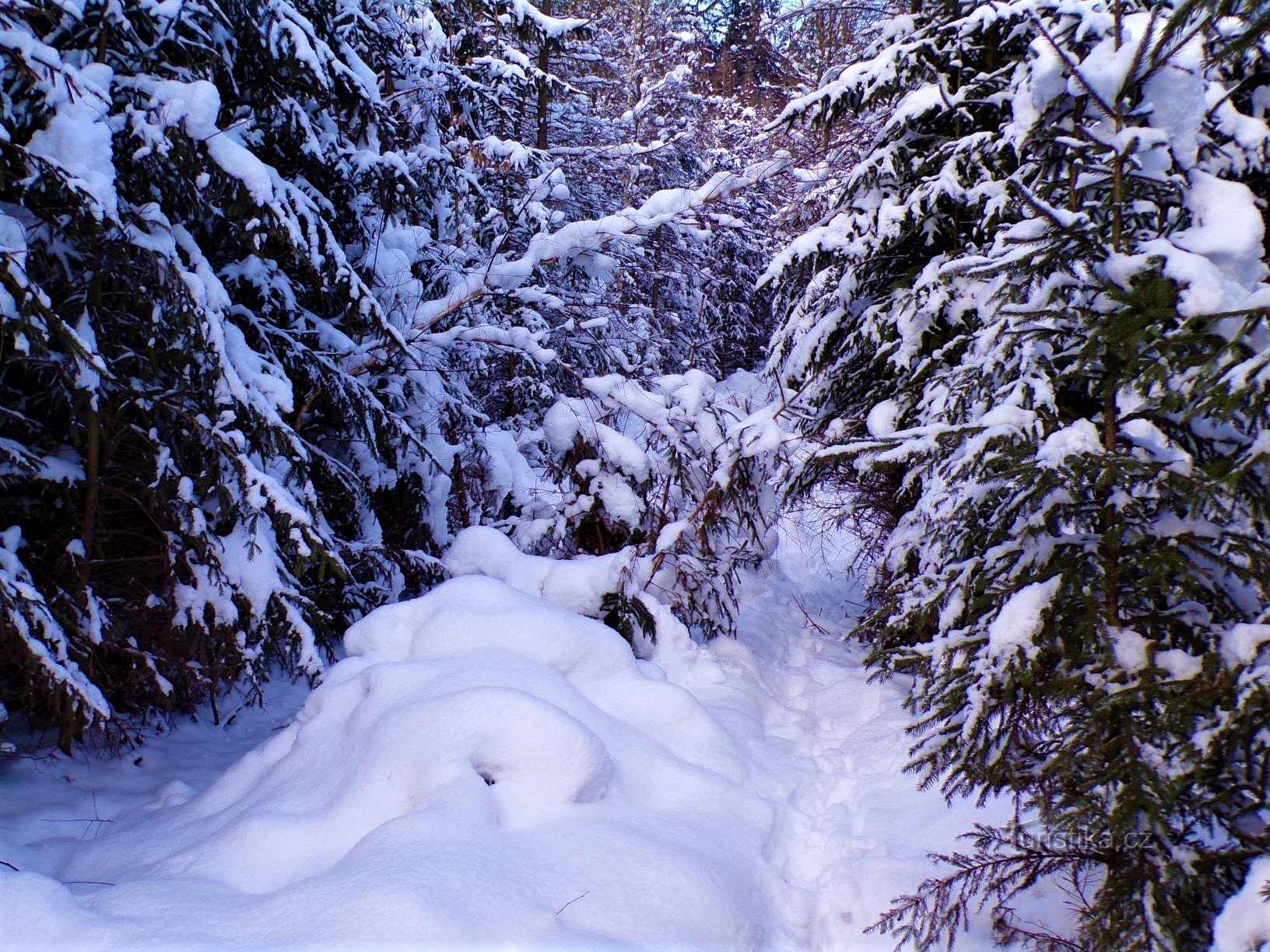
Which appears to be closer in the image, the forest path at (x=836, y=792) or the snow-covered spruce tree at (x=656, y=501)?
the forest path at (x=836, y=792)

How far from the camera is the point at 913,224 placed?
20.3 feet

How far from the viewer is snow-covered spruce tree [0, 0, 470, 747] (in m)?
3.87

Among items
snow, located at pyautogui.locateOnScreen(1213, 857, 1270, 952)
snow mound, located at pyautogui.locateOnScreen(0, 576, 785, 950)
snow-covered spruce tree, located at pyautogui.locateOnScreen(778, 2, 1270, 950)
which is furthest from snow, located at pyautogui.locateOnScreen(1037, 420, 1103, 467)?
snow mound, located at pyautogui.locateOnScreen(0, 576, 785, 950)

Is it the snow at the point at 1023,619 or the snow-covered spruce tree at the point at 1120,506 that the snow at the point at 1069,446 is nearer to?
the snow-covered spruce tree at the point at 1120,506

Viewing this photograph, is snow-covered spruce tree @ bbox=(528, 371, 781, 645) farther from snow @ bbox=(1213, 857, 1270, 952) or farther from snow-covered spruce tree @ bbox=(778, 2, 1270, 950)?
snow @ bbox=(1213, 857, 1270, 952)

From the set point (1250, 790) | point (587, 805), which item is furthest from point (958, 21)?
point (587, 805)

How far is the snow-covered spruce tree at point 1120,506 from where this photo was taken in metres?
2.12

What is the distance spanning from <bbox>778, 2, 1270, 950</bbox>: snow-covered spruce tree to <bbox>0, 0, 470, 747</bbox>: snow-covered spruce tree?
3697 mm

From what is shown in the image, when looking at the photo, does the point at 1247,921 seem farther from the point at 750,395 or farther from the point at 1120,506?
the point at 750,395

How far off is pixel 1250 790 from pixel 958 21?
19.4 ft

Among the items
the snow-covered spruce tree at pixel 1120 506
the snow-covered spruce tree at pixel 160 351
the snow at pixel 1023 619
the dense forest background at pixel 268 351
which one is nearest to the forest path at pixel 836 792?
the snow-covered spruce tree at pixel 1120 506

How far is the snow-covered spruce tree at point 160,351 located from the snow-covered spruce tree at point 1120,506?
370cm

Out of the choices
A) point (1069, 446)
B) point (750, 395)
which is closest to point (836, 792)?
point (1069, 446)

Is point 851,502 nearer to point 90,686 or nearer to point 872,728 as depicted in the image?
point 872,728
